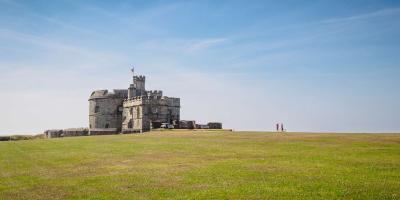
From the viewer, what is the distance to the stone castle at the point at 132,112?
6317cm

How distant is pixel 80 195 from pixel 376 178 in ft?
35.6

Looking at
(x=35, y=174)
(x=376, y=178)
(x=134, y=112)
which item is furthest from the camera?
(x=134, y=112)

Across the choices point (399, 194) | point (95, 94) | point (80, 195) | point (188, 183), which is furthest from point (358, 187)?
point (95, 94)

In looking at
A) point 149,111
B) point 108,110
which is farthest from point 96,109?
point 149,111

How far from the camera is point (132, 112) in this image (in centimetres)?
7269

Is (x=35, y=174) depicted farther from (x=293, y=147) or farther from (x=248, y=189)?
(x=293, y=147)

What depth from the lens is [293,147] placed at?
1110 inches

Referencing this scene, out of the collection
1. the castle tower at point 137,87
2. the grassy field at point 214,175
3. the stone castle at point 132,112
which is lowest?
the grassy field at point 214,175

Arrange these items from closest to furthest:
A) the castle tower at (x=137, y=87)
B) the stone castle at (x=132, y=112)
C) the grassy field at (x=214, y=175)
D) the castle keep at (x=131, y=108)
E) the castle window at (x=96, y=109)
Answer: the grassy field at (x=214, y=175) → the stone castle at (x=132, y=112) → the castle keep at (x=131, y=108) → the castle tower at (x=137, y=87) → the castle window at (x=96, y=109)

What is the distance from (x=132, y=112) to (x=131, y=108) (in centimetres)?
93

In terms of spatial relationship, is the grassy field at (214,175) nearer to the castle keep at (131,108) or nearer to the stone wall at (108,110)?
the castle keep at (131,108)

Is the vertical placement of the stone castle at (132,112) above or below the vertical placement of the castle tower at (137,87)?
below

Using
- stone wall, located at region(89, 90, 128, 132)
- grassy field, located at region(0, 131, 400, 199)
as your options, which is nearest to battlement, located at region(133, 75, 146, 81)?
stone wall, located at region(89, 90, 128, 132)

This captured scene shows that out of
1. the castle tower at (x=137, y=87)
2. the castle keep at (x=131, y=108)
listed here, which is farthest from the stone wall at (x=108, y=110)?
the castle tower at (x=137, y=87)
